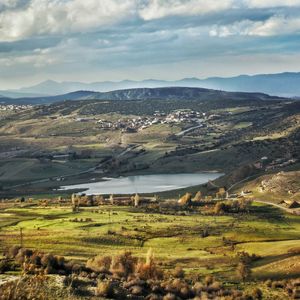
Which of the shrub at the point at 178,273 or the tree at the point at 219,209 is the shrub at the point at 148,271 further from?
the tree at the point at 219,209

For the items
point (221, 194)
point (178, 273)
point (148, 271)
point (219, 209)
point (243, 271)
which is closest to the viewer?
point (148, 271)

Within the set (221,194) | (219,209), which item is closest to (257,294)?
(219,209)

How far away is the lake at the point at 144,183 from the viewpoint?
160 meters

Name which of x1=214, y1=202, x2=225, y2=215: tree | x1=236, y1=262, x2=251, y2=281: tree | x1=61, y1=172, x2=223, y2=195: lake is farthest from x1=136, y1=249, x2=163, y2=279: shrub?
x1=61, y1=172, x2=223, y2=195: lake

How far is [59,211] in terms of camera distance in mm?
94625

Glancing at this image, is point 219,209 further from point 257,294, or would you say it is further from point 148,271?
point 257,294

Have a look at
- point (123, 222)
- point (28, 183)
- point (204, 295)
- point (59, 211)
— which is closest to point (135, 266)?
point (204, 295)

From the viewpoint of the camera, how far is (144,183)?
17538 centimetres

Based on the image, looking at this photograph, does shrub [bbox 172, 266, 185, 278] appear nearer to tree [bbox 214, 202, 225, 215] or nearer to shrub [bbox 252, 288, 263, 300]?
shrub [bbox 252, 288, 263, 300]

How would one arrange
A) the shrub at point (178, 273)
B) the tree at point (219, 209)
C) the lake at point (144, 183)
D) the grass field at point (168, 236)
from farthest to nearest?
the lake at point (144, 183) → the tree at point (219, 209) → the grass field at point (168, 236) → the shrub at point (178, 273)

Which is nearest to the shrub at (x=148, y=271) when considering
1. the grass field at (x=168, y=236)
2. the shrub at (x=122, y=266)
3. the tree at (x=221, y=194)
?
the shrub at (x=122, y=266)

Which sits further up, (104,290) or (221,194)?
(104,290)

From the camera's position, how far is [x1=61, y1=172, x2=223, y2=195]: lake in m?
160

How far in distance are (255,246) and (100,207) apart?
43.6 metres
